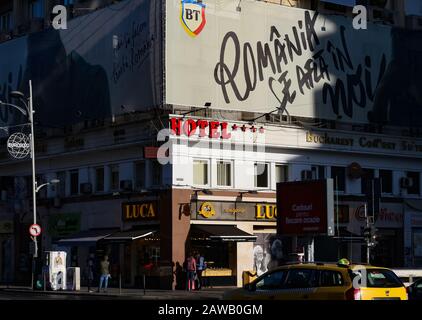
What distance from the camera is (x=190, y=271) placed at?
40.6 meters

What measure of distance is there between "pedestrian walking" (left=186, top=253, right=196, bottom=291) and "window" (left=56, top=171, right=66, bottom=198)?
1197 cm

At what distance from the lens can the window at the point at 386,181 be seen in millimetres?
50156

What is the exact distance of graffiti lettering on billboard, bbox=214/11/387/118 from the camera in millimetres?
45688

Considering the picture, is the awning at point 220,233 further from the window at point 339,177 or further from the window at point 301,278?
the window at point 301,278

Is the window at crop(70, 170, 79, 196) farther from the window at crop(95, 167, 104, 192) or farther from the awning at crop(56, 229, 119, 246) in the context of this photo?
the awning at crop(56, 229, 119, 246)

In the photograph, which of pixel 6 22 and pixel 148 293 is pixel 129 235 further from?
pixel 6 22

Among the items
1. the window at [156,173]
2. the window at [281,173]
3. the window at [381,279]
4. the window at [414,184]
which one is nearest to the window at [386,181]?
the window at [414,184]

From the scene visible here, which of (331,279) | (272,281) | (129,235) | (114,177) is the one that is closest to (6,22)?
(114,177)

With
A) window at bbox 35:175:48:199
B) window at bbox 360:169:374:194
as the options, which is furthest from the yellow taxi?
window at bbox 35:175:48:199

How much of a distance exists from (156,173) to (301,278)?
84.2 ft

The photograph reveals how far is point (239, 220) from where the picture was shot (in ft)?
144

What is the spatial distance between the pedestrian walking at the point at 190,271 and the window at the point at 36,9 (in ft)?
82.0

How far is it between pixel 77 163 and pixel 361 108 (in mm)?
17206

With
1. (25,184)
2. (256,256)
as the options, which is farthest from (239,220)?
(25,184)
